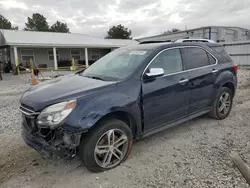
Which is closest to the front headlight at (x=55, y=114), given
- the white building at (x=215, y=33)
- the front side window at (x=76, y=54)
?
the white building at (x=215, y=33)

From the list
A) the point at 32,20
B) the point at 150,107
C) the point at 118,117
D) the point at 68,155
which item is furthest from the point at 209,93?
the point at 32,20

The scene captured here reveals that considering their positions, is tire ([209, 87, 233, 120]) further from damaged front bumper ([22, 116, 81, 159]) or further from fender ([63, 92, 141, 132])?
damaged front bumper ([22, 116, 81, 159])

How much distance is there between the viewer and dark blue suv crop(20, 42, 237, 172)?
238cm

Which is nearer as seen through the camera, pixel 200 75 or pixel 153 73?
pixel 153 73

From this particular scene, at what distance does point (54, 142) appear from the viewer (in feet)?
7.86

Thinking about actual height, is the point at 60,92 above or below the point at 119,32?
below

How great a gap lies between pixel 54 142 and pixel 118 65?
1.69 m

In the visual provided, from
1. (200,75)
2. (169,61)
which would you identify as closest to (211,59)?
(200,75)

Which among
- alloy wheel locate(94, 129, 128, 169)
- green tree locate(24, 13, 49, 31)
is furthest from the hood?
green tree locate(24, 13, 49, 31)

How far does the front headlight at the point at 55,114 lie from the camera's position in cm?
232

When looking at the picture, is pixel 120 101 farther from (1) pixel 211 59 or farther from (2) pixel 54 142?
(1) pixel 211 59

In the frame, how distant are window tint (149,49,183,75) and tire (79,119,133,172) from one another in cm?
117

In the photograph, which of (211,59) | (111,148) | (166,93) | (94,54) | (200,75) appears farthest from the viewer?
(94,54)

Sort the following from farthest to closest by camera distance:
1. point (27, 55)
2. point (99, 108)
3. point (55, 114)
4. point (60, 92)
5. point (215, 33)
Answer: point (215, 33) < point (27, 55) < point (60, 92) < point (99, 108) < point (55, 114)
